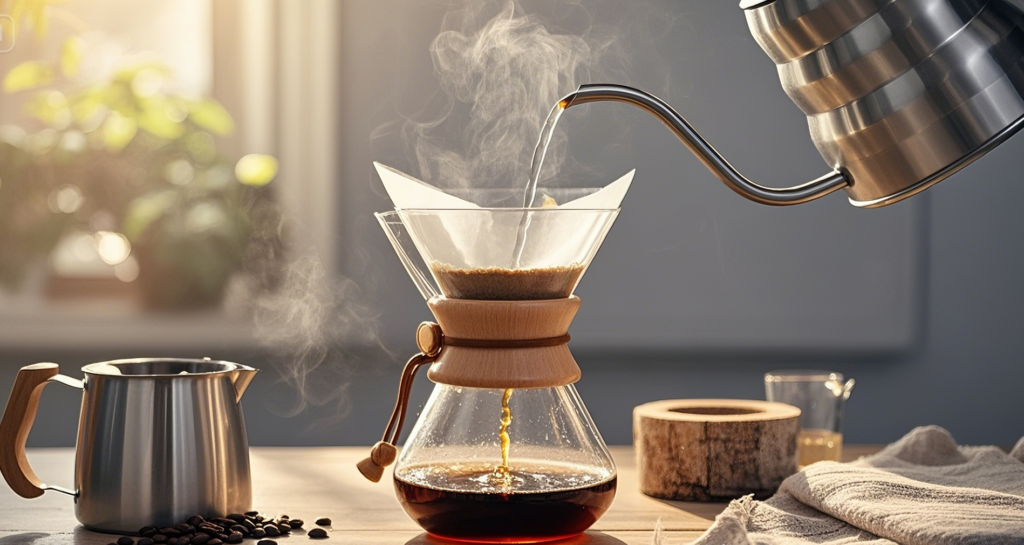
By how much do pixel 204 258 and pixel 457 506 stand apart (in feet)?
5.34

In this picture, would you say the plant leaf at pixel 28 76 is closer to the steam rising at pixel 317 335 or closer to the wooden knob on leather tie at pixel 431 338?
the steam rising at pixel 317 335

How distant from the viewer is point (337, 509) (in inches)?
39.4

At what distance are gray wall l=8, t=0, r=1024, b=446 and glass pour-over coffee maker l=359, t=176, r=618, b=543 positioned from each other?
137 centimetres

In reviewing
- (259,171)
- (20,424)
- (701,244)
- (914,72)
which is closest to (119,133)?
(259,171)

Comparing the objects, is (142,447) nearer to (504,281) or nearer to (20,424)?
(20,424)

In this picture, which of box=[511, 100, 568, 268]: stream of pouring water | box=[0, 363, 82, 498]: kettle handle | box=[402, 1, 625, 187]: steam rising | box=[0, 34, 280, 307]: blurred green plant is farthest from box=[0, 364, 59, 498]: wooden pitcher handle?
box=[0, 34, 280, 307]: blurred green plant

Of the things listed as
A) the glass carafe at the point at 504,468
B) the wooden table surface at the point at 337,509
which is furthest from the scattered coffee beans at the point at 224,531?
the glass carafe at the point at 504,468

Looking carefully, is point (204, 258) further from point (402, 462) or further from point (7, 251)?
point (402, 462)

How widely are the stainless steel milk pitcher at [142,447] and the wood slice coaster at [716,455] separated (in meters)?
0.42

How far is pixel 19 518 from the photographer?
952mm

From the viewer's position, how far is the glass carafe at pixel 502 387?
830 millimetres

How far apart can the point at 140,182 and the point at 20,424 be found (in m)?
1.53

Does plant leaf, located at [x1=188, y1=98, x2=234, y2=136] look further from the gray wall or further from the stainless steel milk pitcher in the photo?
the stainless steel milk pitcher

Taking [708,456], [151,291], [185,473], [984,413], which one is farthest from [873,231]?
[185,473]
